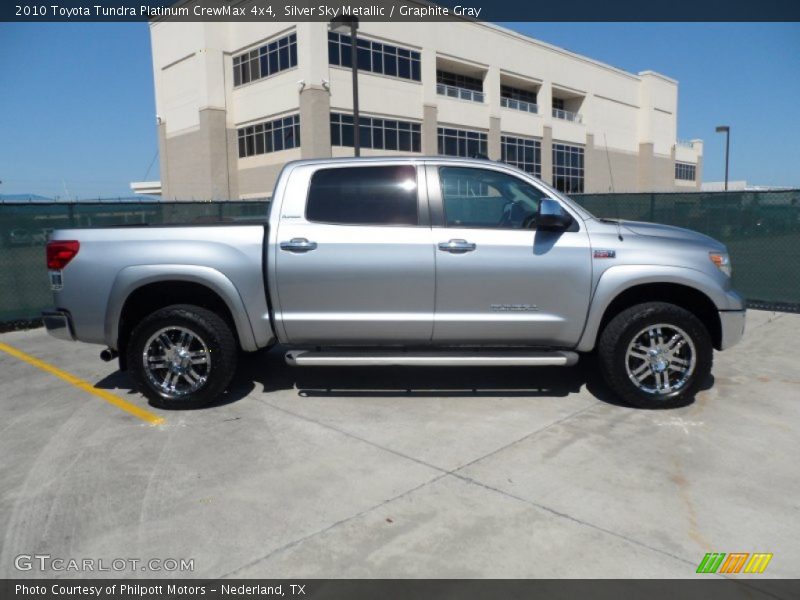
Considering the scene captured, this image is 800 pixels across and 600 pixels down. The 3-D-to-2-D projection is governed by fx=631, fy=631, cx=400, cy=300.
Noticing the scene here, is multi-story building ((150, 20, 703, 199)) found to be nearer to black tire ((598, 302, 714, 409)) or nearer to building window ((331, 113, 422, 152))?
building window ((331, 113, 422, 152))

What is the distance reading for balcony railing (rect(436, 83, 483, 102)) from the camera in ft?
132

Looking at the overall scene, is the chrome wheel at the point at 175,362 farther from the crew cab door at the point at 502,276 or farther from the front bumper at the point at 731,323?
the front bumper at the point at 731,323

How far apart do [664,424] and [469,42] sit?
134ft

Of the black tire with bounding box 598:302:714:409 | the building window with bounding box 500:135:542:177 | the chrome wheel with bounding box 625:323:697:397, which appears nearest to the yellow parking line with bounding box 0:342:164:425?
the black tire with bounding box 598:302:714:409

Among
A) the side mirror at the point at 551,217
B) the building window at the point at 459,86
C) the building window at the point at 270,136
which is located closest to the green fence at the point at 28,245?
the side mirror at the point at 551,217

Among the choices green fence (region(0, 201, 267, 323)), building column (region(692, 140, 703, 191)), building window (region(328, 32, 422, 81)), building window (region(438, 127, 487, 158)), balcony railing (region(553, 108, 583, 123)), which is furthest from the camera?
building column (region(692, 140, 703, 191))

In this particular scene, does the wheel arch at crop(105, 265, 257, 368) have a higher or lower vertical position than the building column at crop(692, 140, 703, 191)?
lower

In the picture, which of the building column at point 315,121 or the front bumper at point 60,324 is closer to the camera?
the front bumper at point 60,324

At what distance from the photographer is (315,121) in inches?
1296

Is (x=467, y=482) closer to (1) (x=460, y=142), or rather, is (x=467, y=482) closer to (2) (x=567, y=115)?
(1) (x=460, y=142)

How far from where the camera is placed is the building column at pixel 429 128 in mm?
38594

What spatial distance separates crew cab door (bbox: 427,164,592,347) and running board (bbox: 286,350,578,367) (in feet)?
0.50

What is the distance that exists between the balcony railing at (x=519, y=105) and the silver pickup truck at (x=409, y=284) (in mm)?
42261

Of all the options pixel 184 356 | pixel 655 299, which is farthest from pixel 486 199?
pixel 184 356
